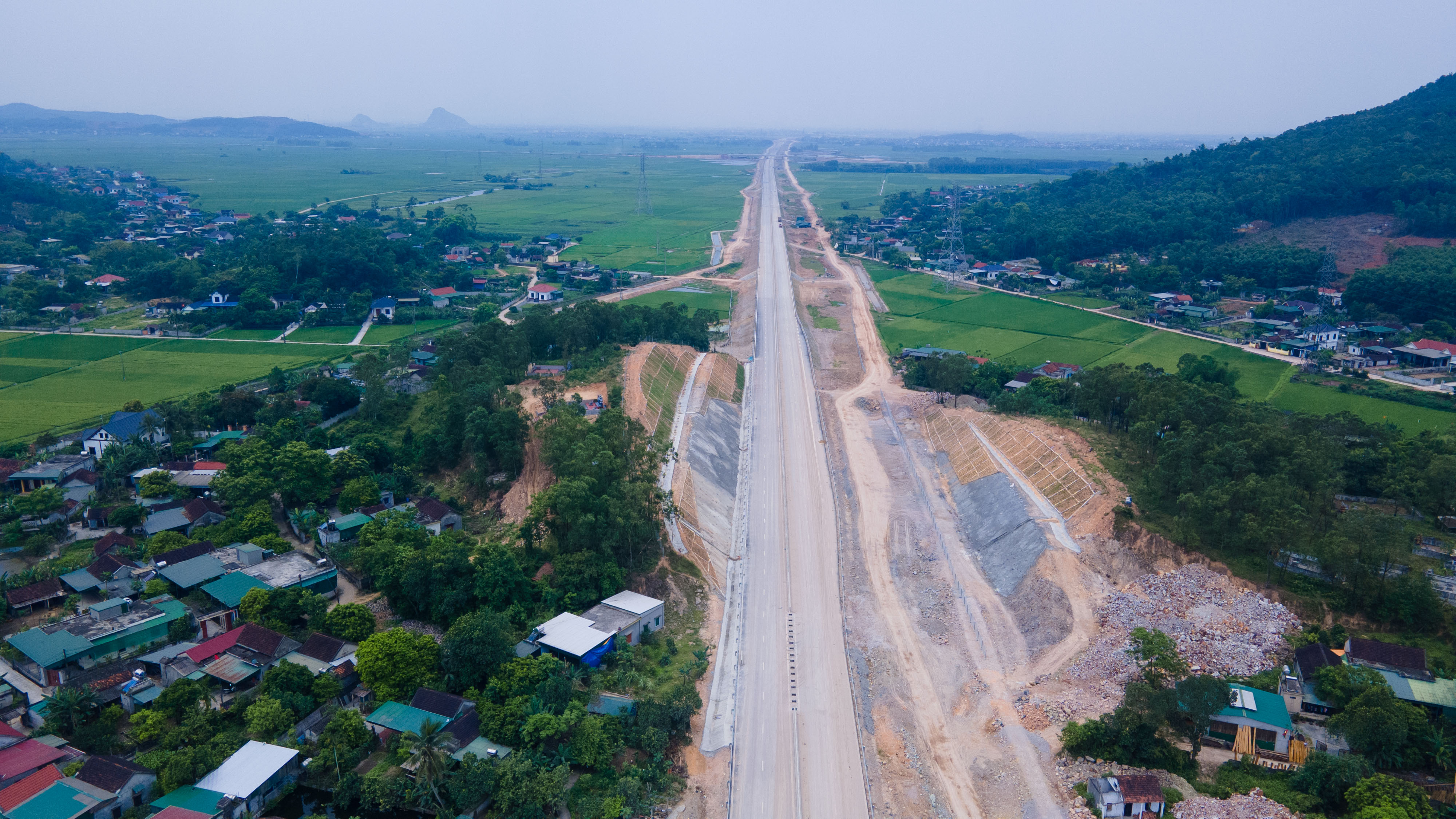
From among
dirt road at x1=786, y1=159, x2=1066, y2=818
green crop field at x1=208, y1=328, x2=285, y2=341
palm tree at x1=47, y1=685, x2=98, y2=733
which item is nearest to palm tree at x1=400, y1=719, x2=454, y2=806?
palm tree at x1=47, y1=685, x2=98, y2=733

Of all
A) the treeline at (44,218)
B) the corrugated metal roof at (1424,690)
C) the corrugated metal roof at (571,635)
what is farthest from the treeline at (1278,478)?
the treeline at (44,218)

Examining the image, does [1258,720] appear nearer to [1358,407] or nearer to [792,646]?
[792,646]

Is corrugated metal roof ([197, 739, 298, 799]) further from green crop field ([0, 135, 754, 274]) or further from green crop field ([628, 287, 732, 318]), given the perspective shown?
green crop field ([0, 135, 754, 274])

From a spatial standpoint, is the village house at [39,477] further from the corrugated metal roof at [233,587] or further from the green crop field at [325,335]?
the green crop field at [325,335]

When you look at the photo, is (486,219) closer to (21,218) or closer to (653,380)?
(21,218)

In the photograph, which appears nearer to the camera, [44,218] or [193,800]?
[193,800]

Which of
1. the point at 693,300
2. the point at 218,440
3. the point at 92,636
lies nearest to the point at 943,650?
the point at 92,636
